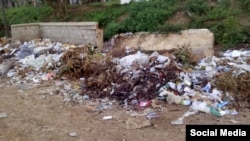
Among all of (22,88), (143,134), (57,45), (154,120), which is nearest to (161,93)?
(154,120)

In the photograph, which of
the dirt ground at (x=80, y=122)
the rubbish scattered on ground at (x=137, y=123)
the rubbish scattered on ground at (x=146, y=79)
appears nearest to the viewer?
the dirt ground at (x=80, y=122)

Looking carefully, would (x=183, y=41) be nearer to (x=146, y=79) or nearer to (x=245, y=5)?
(x=245, y=5)

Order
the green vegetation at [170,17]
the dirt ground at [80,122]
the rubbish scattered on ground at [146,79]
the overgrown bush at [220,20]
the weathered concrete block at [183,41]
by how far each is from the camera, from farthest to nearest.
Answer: the green vegetation at [170,17] → the overgrown bush at [220,20] → the weathered concrete block at [183,41] → the rubbish scattered on ground at [146,79] → the dirt ground at [80,122]

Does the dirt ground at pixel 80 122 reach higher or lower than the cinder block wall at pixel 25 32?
lower

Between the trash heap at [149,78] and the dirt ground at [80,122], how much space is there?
21cm

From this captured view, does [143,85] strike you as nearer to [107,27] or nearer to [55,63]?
[55,63]

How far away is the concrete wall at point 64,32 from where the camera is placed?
943 cm

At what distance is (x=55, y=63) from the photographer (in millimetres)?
7887

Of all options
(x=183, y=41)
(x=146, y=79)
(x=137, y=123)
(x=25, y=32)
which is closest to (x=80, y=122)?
(x=137, y=123)

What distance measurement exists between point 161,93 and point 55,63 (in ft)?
11.4

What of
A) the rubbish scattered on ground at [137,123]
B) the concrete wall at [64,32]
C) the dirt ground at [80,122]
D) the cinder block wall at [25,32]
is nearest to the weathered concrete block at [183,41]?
the concrete wall at [64,32]

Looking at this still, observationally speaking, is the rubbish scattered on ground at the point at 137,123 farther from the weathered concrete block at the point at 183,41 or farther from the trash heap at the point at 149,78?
the weathered concrete block at the point at 183,41

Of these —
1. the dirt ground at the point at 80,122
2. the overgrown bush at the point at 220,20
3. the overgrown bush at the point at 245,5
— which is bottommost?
the dirt ground at the point at 80,122

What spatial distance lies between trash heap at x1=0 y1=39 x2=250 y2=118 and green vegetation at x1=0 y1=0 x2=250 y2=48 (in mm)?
943
